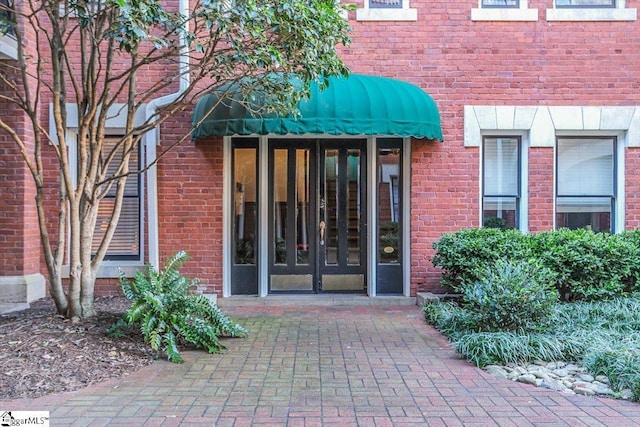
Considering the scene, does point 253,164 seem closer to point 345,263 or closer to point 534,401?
point 345,263

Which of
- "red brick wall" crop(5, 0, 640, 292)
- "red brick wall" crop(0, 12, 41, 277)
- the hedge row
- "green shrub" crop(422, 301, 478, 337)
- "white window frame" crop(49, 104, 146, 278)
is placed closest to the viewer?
"green shrub" crop(422, 301, 478, 337)

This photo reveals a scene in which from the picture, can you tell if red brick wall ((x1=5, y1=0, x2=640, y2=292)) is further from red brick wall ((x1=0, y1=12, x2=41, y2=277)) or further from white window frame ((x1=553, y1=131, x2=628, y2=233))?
red brick wall ((x1=0, y1=12, x2=41, y2=277))

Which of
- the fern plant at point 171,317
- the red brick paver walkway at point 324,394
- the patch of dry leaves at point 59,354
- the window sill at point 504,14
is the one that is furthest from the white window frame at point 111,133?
the window sill at point 504,14

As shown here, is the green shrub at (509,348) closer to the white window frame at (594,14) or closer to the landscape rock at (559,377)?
the landscape rock at (559,377)

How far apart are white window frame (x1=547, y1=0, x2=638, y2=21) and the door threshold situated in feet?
17.1

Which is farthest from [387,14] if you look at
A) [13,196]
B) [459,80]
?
[13,196]

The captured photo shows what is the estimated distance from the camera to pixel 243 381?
16.3 feet

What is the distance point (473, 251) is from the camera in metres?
7.59

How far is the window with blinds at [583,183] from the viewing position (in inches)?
350

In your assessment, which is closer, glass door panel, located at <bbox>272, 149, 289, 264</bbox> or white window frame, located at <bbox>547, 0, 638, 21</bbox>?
white window frame, located at <bbox>547, 0, 638, 21</bbox>

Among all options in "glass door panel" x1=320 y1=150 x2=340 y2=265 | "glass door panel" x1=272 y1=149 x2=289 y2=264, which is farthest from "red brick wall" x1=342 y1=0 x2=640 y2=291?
"glass door panel" x1=272 y1=149 x2=289 y2=264

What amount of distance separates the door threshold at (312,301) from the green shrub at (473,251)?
1.05 metres

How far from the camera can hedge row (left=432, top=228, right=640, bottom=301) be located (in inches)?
292

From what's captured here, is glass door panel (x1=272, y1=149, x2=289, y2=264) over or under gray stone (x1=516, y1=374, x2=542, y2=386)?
over
